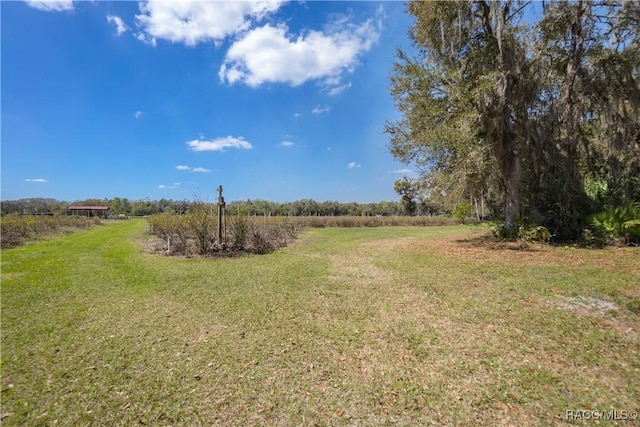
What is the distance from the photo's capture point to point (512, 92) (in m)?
8.72

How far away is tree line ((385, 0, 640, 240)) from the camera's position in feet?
26.4

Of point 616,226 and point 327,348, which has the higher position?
point 616,226

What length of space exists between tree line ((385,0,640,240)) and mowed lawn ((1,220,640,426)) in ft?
11.6

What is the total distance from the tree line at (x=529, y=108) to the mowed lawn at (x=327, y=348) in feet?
11.6

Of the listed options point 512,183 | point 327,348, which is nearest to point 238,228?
point 327,348

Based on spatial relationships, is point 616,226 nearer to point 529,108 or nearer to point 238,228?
point 529,108

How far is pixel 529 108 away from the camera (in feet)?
29.3

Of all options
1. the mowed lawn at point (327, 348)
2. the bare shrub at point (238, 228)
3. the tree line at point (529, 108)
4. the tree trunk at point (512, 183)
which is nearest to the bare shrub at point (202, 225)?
the bare shrub at point (238, 228)

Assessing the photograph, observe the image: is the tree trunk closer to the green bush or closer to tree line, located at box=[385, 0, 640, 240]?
tree line, located at box=[385, 0, 640, 240]

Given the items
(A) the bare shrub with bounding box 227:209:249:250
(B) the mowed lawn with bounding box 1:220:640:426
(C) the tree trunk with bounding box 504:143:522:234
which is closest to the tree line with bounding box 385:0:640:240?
(C) the tree trunk with bounding box 504:143:522:234

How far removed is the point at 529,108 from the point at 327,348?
399 inches

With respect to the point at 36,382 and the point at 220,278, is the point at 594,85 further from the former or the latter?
the point at 36,382

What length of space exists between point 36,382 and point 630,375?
510 cm

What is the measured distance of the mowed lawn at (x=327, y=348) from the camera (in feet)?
6.93
